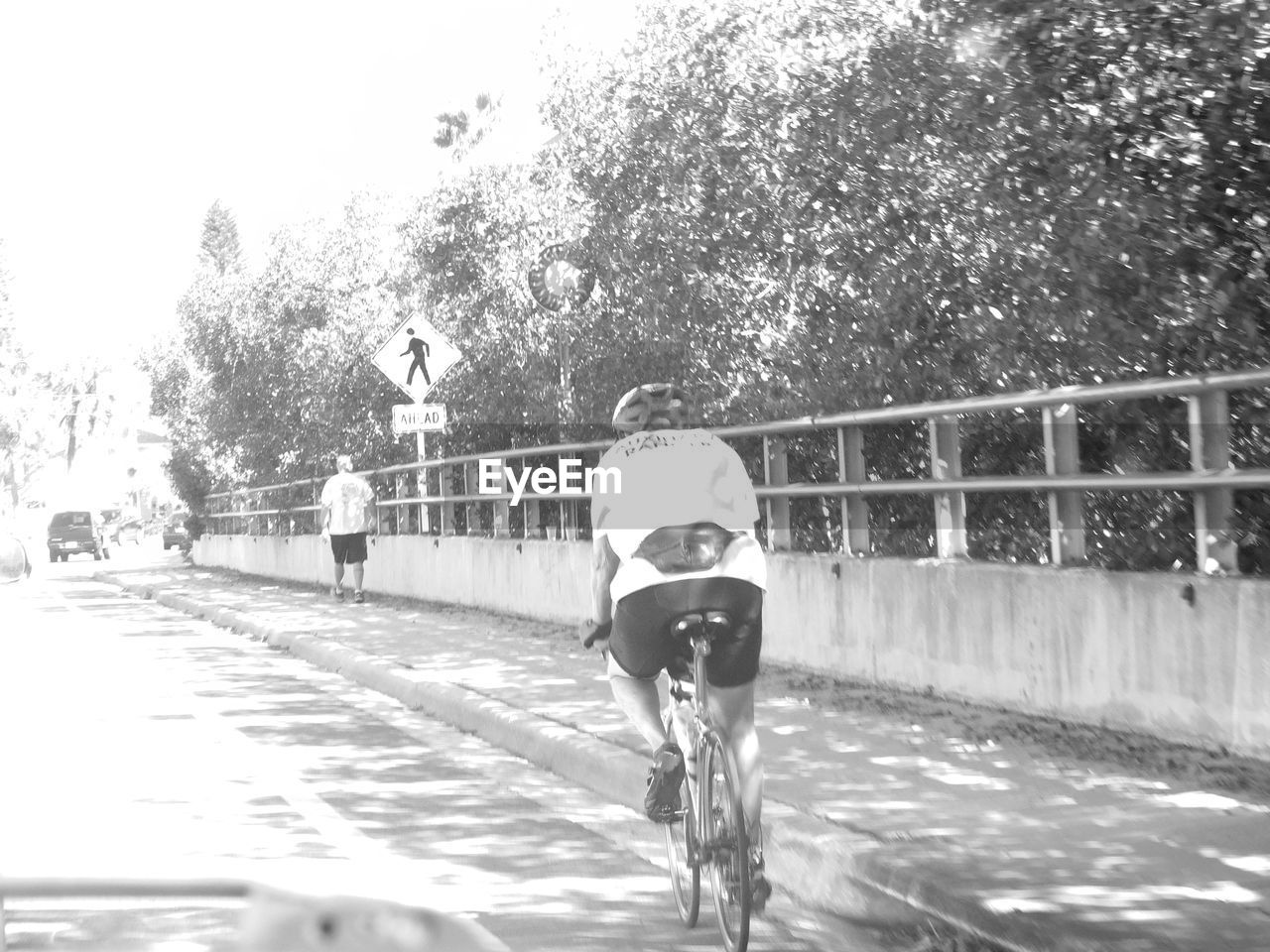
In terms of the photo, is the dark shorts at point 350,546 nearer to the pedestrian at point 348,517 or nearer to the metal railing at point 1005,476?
the pedestrian at point 348,517

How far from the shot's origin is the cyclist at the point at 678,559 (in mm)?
5648

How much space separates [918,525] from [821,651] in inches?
44.1

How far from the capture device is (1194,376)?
799cm

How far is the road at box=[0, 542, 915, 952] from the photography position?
18.9 ft

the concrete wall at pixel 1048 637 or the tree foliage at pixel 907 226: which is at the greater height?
the tree foliage at pixel 907 226

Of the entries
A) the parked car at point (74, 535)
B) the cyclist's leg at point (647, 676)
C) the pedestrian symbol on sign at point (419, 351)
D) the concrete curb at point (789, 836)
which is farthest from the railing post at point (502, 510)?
the parked car at point (74, 535)

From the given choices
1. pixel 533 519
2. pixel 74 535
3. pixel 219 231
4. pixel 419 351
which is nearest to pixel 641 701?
pixel 533 519

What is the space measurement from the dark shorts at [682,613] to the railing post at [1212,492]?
2.98 m

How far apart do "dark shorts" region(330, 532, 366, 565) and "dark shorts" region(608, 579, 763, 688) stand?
15.7 metres

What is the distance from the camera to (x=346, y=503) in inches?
833

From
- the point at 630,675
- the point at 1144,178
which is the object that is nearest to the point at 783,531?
the point at 1144,178

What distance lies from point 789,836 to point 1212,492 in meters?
2.75

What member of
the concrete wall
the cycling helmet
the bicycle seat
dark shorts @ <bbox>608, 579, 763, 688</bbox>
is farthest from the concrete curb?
the concrete wall

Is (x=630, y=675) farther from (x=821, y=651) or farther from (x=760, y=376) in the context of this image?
(x=760, y=376)
